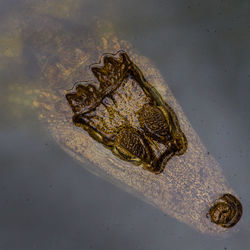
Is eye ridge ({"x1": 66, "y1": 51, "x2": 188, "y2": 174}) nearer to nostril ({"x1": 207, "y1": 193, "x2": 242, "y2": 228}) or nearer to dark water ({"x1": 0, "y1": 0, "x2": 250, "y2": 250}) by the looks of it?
dark water ({"x1": 0, "y1": 0, "x2": 250, "y2": 250})

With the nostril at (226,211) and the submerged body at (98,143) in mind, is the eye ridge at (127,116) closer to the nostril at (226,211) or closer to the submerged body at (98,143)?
the submerged body at (98,143)

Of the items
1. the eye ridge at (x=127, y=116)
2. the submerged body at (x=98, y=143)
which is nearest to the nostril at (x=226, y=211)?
the submerged body at (x=98, y=143)

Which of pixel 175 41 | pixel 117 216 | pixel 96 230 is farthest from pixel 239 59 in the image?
pixel 96 230

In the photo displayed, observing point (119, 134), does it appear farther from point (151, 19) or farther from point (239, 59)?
point (239, 59)

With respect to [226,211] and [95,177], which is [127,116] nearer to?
[95,177]

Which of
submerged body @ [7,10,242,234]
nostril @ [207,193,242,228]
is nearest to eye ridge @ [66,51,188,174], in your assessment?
submerged body @ [7,10,242,234]

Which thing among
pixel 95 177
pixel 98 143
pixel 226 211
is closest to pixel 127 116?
pixel 98 143
